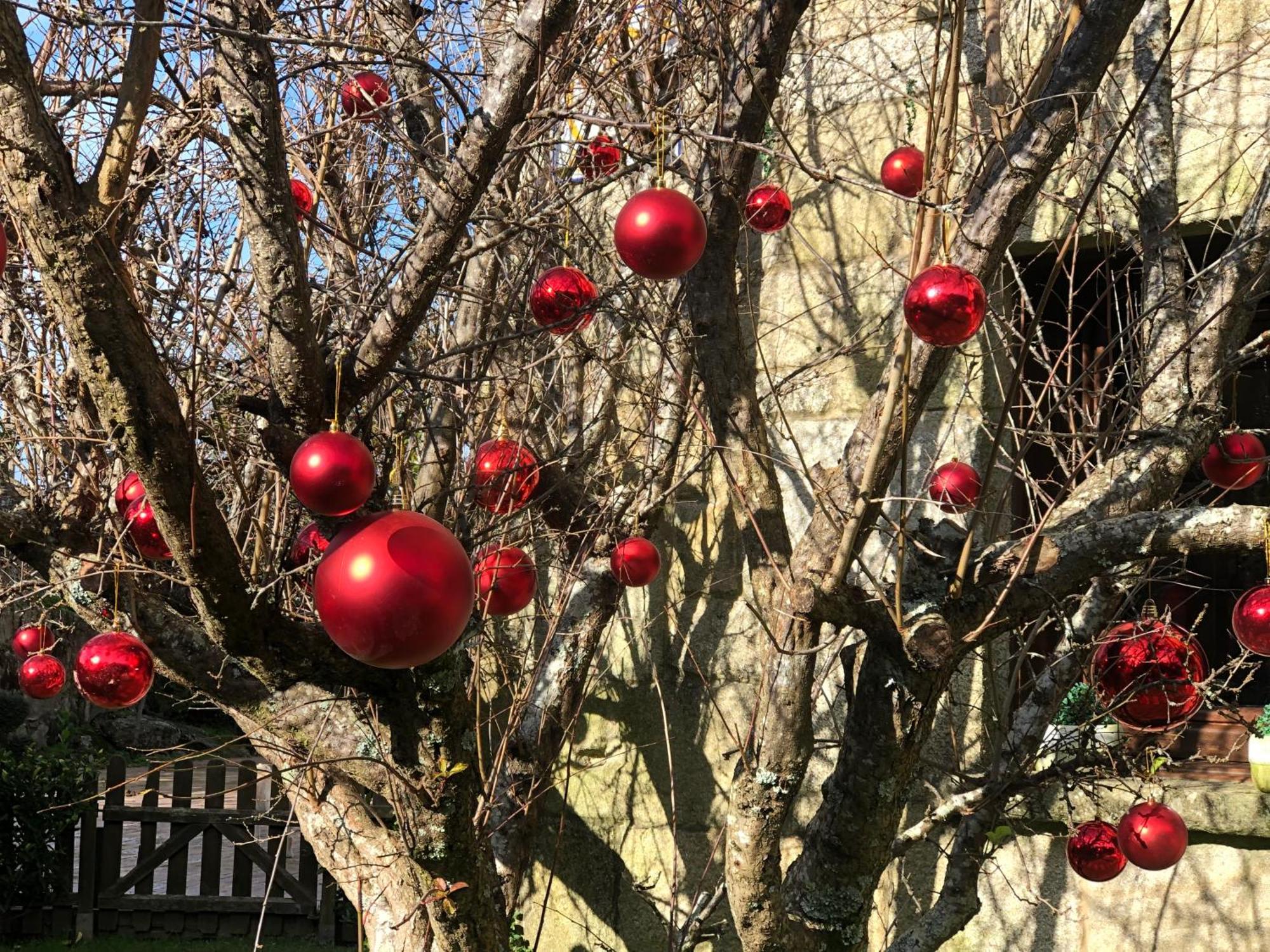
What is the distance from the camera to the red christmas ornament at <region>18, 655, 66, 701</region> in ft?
11.3

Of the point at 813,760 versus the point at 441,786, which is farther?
the point at 813,760

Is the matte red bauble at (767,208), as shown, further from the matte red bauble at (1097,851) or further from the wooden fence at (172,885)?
the wooden fence at (172,885)

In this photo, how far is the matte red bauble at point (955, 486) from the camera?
2.89m

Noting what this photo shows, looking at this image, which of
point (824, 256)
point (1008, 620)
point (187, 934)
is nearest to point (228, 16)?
point (1008, 620)

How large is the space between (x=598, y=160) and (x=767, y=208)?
48cm

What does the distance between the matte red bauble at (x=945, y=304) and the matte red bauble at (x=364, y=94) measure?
1649mm

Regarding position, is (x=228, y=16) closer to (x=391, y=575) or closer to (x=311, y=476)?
(x=311, y=476)

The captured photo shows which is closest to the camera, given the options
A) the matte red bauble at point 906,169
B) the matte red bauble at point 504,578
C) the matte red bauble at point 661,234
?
the matte red bauble at point 661,234

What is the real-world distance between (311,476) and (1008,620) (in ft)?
4.22

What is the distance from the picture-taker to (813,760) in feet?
13.5

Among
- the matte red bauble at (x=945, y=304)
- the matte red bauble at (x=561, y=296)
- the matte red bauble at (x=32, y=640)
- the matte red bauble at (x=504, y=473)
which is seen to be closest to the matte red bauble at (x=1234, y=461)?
the matte red bauble at (x=945, y=304)

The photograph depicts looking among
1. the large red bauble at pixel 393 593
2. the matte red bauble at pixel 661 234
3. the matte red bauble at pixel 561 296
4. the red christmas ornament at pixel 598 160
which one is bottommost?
the large red bauble at pixel 393 593

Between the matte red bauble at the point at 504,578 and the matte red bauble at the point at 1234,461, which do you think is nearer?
the matte red bauble at the point at 1234,461

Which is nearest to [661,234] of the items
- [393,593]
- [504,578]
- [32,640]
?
[393,593]
